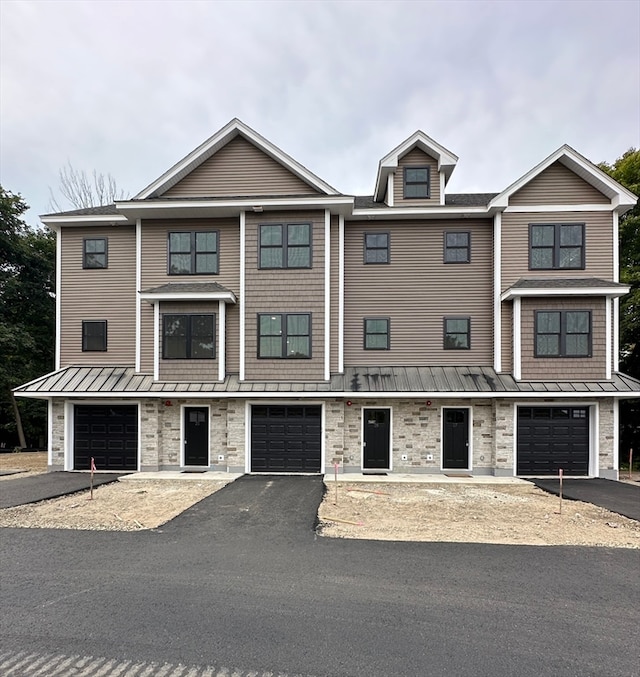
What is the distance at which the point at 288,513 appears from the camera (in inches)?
347

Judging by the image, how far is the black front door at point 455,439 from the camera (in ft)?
44.5

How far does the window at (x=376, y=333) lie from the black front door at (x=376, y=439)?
7.48 feet

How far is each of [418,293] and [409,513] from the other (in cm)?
787

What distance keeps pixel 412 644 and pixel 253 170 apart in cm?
1369

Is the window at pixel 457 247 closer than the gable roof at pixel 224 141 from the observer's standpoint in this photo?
No

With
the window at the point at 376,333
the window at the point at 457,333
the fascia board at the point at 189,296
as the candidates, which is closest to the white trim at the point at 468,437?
the window at the point at 457,333

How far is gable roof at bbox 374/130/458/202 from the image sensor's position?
14023 millimetres

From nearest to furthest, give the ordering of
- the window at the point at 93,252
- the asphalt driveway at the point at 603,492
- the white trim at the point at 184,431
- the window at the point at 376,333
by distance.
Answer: the asphalt driveway at the point at 603,492 → the white trim at the point at 184,431 → the window at the point at 376,333 → the window at the point at 93,252

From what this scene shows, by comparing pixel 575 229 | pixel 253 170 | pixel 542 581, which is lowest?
pixel 542 581

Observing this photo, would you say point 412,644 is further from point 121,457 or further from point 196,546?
point 121,457

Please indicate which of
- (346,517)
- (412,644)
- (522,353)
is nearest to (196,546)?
(346,517)

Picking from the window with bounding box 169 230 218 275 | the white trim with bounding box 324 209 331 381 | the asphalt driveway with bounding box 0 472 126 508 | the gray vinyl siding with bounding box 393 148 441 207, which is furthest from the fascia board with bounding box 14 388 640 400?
the gray vinyl siding with bounding box 393 148 441 207

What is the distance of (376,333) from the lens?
14352 mm

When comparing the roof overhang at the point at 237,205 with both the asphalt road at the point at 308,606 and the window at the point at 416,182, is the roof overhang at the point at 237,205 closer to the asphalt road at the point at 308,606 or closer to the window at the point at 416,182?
the window at the point at 416,182
